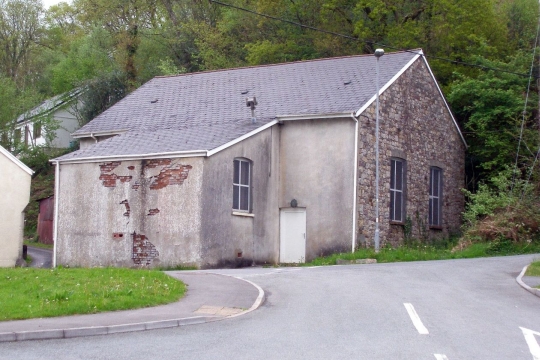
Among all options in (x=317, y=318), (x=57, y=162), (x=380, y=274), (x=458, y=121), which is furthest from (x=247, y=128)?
(x=317, y=318)

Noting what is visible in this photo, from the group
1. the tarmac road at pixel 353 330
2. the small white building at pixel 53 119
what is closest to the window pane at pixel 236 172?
the tarmac road at pixel 353 330

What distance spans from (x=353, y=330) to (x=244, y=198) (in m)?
15.6

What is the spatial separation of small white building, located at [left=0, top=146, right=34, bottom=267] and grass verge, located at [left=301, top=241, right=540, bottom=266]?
12.8 m

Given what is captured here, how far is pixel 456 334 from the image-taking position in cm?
1123

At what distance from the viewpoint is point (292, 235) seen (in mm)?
28062

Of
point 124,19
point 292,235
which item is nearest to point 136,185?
point 292,235

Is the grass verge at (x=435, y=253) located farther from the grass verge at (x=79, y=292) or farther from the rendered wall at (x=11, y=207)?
the rendered wall at (x=11, y=207)

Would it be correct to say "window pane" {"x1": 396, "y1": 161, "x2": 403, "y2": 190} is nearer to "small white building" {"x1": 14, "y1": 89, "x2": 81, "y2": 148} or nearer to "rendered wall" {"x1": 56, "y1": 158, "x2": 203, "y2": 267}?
"rendered wall" {"x1": 56, "y1": 158, "x2": 203, "y2": 267}

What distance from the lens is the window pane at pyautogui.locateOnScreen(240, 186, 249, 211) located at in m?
26.7

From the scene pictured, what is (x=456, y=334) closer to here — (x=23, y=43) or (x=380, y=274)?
(x=380, y=274)

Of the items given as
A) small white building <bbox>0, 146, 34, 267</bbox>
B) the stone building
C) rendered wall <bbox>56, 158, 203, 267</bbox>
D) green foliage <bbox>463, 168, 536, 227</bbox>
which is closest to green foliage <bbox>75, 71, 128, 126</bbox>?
the stone building

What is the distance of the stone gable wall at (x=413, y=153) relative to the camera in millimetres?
27656

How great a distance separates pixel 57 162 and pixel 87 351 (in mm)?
18023

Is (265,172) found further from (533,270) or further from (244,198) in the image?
(533,270)
